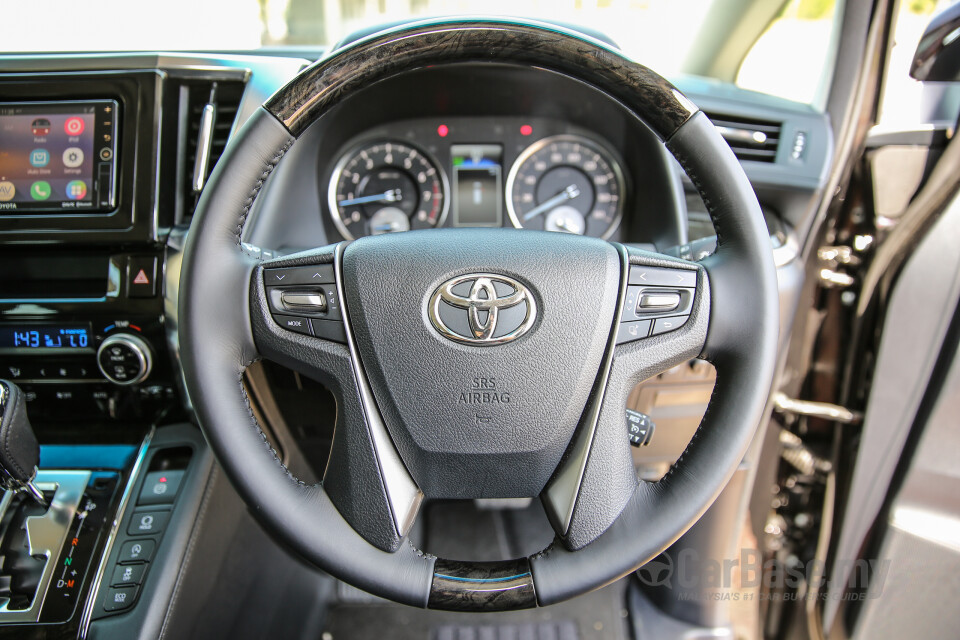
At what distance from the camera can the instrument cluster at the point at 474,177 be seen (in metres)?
1.35

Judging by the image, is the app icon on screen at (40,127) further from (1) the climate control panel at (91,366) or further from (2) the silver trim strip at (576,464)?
(2) the silver trim strip at (576,464)

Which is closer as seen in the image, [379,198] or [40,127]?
[40,127]

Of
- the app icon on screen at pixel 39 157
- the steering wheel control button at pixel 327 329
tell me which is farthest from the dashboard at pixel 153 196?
the steering wheel control button at pixel 327 329

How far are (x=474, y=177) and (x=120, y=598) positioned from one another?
95cm

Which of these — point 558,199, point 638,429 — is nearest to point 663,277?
point 638,429

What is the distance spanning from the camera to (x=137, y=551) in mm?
965

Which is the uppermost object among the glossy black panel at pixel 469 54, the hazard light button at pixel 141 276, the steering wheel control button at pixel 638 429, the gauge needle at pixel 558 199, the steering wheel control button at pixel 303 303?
the glossy black panel at pixel 469 54

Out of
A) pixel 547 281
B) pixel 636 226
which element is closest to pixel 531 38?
pixel 547 281

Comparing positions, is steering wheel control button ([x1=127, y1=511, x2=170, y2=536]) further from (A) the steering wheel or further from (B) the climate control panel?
(A) the steering wheel

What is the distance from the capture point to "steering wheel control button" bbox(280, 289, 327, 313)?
76 cm

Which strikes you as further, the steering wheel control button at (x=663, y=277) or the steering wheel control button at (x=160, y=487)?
the steering wheel control button at (x=160, y=487)

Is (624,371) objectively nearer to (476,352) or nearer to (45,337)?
(476,352)

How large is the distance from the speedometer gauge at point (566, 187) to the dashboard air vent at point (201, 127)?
0.55 m

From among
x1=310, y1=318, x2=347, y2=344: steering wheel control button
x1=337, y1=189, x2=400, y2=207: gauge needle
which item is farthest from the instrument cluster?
x1=310, y1=318, x2=347, y2=344: steering wheel control button
